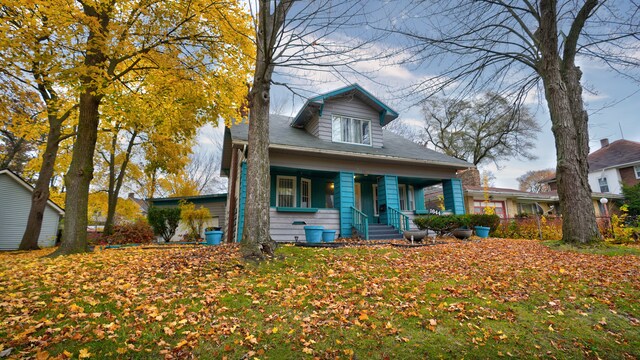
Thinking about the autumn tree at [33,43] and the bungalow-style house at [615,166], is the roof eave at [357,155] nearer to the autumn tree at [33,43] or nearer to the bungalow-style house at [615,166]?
the autumn tree at [33,43]

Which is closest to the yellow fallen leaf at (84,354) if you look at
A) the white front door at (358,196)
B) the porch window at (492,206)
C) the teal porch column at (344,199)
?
the teal porch column at (344,199)

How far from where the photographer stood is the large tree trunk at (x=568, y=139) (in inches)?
309

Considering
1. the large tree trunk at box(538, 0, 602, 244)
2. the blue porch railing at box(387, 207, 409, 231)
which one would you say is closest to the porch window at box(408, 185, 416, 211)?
the blue porch railing at box(387, 207, 409, 231)

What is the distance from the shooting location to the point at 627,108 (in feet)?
26.4

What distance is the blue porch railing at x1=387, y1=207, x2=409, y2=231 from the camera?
11.4 metres

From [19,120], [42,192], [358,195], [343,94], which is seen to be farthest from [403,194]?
[19,120]

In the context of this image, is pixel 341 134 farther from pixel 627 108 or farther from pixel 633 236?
pixel 633 236

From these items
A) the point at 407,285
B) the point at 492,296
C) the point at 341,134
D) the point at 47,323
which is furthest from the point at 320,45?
the point at 341,134

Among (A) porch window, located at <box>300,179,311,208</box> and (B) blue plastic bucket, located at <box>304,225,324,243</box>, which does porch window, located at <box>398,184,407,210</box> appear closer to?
(A) porch window, located at <box>300,179,311,208</box>

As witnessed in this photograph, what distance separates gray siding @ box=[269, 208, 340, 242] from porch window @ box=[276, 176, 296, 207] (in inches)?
57.0

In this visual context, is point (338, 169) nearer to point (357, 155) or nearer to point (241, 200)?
point (357, 155)

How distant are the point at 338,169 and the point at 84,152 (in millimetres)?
8027

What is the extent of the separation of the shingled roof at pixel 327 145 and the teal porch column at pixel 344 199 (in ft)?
3.77

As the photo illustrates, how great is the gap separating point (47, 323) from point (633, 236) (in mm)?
16586
